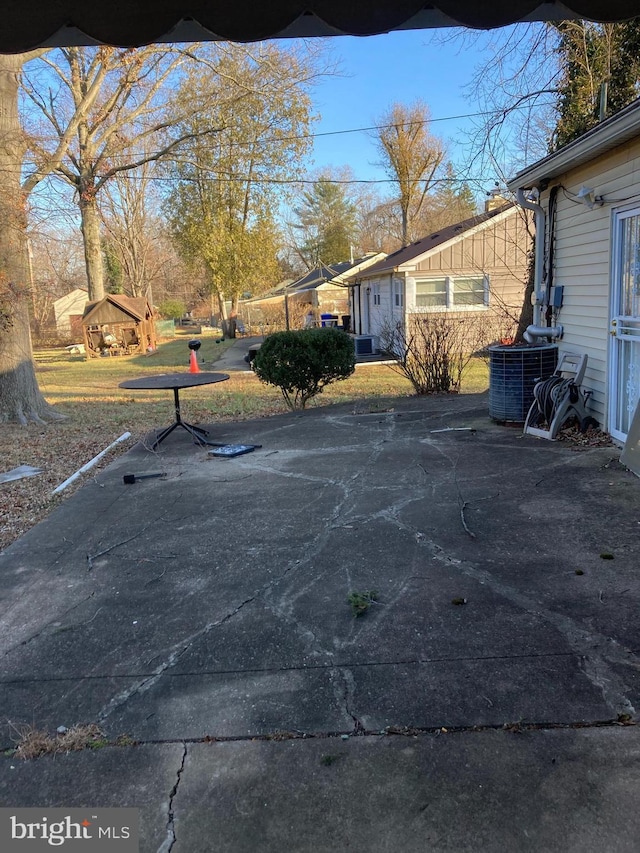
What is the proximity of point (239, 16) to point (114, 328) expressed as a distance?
2898 cm

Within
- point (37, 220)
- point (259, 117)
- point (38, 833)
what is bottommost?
point (38, 833)

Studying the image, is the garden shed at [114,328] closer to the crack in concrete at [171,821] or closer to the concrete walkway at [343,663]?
the concrete walkway at [343,663]

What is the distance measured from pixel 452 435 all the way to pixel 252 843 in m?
5.76

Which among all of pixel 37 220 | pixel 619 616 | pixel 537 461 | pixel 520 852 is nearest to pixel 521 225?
pixel 37 220

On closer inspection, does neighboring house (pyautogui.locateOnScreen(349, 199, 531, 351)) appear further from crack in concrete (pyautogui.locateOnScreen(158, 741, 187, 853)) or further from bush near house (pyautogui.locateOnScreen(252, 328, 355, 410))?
crack in concrete (pyautogui.locateOnScreen(158, 741, 187, 853))

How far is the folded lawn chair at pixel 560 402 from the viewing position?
21.8ft

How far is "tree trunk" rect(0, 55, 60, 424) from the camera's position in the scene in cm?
1002

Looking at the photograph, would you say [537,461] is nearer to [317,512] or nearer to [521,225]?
[317,512]

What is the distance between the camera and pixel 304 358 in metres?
9.93

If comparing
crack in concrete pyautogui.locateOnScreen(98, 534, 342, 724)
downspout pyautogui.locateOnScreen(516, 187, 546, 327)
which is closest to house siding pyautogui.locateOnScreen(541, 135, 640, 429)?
downspout pyautogui.locateOnScreen(516, 187, 546, 327)

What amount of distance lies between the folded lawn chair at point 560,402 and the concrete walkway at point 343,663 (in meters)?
1.43

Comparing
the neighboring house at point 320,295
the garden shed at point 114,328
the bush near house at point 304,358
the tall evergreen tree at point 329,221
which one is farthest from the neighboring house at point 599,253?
the tall evergreen tree at point 329,221

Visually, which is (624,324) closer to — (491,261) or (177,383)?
(177,383)

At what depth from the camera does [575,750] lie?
2133 millimetres
